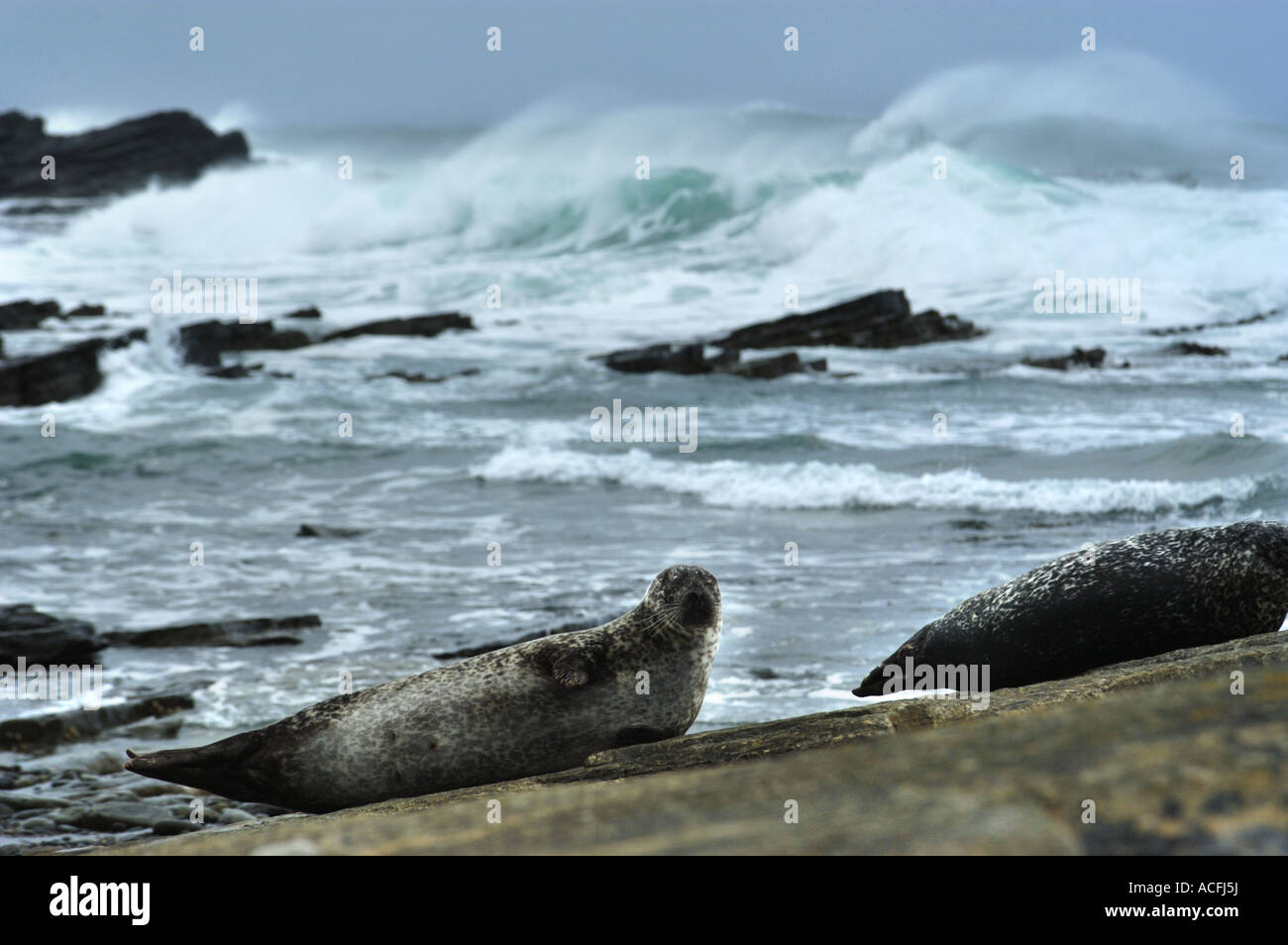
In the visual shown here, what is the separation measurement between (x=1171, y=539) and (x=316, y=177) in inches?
2021

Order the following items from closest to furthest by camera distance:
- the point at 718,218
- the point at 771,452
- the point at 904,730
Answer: the point at 904,730
the point at 771,452
the point at 718,218

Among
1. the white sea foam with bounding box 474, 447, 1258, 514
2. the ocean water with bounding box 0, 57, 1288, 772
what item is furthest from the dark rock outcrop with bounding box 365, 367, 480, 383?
the white sea foam with bounding box 474, 447, 1258, 514

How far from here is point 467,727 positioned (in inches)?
185

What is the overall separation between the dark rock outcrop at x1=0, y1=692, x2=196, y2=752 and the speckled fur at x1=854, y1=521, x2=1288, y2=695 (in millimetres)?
4261

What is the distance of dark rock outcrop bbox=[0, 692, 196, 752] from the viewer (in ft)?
20.9

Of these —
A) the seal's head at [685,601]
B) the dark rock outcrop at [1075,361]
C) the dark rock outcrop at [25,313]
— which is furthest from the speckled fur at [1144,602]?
the dark rock outcrop at [25,313]

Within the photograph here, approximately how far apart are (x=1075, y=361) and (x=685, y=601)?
61.3 ft

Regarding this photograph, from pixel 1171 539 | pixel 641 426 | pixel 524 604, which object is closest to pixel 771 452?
pixel 641 426

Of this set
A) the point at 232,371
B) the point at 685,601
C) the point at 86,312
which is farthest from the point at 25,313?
the point at 685,601

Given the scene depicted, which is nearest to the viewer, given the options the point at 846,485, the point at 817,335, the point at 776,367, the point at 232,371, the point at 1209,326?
the point at 846,485

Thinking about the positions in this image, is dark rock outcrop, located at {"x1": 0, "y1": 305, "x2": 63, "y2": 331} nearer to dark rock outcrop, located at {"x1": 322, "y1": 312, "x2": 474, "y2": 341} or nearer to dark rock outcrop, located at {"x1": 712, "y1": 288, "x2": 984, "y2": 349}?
dark rock outcrop, located at {"x1": 322, "y1": 312, "x2": 474, "y2": 341}

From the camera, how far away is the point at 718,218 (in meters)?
42.0

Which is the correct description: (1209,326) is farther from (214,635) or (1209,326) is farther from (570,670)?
(570,670)

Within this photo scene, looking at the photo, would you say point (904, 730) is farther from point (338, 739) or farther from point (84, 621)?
point (84, 621)
